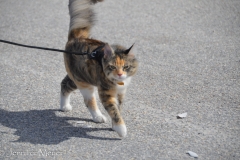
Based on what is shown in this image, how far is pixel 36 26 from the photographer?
822cm

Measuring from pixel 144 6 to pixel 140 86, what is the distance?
3.97 m

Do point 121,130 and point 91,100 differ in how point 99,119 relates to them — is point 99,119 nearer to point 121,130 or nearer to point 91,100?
point 91,100

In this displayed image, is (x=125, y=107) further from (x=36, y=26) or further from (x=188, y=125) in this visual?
(x=36, y=26)

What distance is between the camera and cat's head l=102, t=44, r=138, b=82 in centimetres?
404

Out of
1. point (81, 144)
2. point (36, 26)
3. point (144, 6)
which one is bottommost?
point (81, 144)

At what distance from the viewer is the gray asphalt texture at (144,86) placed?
13.2 ft

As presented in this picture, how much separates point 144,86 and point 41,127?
1.74m

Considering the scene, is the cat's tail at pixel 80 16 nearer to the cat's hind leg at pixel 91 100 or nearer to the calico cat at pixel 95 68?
the calico cat at pixel 95 68

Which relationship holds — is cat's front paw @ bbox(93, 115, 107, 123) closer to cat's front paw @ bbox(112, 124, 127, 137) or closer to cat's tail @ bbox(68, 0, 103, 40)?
cat's front paw @ bbox(112, 124, 127, 137)

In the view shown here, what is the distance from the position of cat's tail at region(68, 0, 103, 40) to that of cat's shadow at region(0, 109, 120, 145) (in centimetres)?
112

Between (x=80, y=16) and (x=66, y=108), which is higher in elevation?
(x=80, y=16)

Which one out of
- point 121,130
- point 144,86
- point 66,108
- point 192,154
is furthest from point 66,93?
point 192,154

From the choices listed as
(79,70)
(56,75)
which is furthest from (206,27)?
(79,70)

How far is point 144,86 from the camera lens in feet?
18.1
